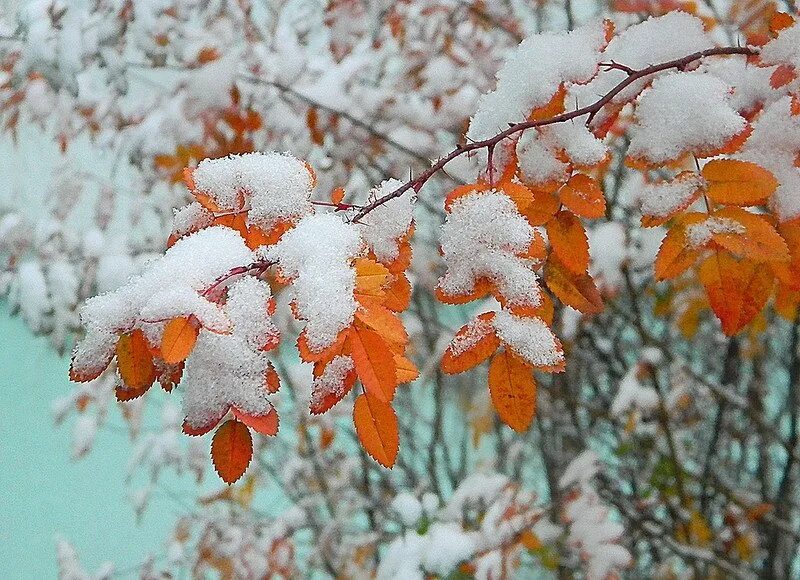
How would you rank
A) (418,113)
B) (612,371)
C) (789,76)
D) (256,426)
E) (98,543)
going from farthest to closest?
(98,543) → (612,371) → (418,113) → (789,76) → (256,426)

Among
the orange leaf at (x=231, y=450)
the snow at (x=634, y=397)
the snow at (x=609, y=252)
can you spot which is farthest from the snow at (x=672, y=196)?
the snow at (x=634, y=397)

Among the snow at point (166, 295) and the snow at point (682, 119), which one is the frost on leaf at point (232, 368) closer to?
the snow at point (166, 295)

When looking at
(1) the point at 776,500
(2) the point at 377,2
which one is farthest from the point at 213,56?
Result: (1) the point at 776,500

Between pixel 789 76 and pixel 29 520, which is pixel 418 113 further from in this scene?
pixel 29 520

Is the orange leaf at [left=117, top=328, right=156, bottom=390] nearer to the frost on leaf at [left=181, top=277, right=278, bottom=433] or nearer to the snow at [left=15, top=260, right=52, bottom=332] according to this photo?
the frost on leaf at [left=181, top=277, right=278, bottom=433]

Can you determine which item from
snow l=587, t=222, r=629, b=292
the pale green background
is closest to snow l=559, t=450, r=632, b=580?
snow l=587, t=222, r=629, b=292
